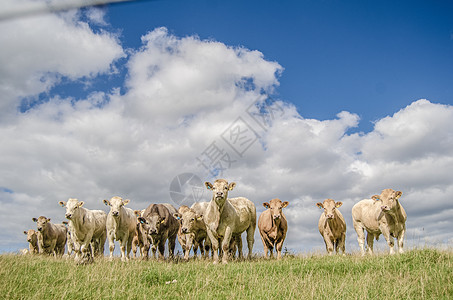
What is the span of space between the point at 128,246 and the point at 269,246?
276 inches

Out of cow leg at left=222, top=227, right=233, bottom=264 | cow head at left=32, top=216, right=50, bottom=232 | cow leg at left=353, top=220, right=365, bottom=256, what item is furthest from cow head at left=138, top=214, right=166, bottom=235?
cow leg at left=353, top=220, right=365, bottom=256

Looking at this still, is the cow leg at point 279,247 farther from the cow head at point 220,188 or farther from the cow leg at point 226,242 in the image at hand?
the cow head at point 220,188

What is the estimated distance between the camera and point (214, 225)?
48.3ft

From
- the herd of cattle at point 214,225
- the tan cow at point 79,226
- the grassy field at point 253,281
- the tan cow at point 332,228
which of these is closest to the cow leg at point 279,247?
the herd of cattle at point 214,225

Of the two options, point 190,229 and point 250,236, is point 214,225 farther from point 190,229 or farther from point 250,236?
point 250,236

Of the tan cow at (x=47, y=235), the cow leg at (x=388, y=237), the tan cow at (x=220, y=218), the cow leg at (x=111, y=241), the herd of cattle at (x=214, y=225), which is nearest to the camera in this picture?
the tan cow at (x=220, y=218)

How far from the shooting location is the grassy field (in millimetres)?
8883

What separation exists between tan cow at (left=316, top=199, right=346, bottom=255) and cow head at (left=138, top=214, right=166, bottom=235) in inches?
291

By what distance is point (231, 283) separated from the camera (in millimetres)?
10227

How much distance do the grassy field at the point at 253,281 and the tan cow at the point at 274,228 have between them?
12.8 feet

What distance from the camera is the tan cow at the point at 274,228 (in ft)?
54.1

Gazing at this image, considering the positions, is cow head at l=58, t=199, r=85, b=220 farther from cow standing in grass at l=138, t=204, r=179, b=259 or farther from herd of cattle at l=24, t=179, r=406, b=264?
cow standing in grass at l=138, t=204, r=179, b=259

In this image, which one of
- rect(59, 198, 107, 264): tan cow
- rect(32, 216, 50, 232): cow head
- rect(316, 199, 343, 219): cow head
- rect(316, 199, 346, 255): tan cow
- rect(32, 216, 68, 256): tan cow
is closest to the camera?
rect(59, 198, 107, 264): tan cow

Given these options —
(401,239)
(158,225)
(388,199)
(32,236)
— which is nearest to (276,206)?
(388,199)
